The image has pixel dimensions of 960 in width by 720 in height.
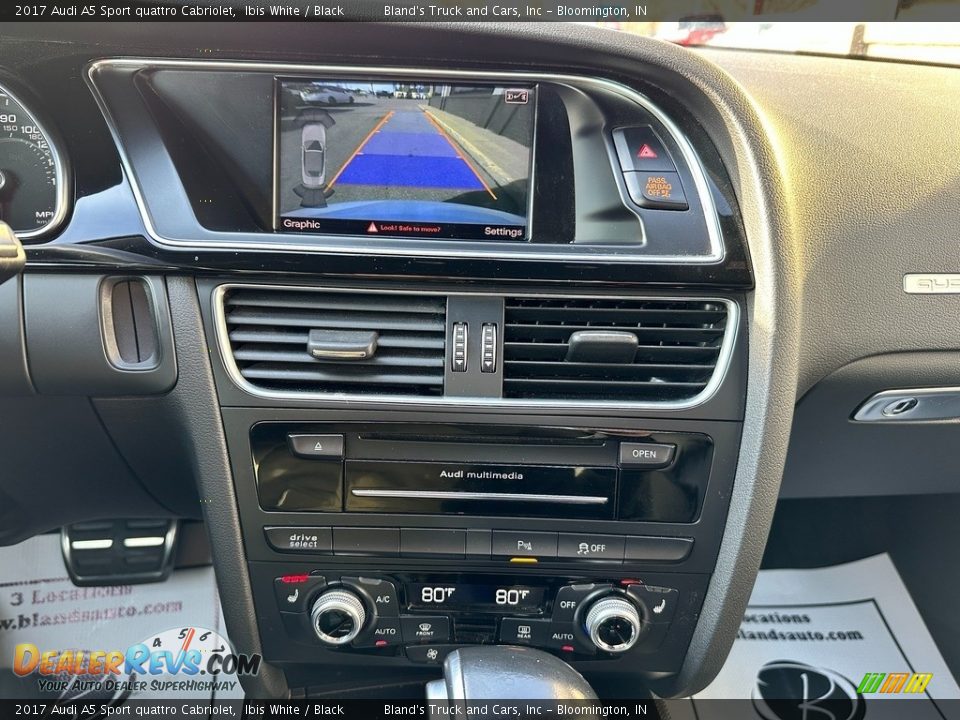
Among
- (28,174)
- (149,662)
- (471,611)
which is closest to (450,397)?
(471,611)

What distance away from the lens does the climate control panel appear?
59.3 inches

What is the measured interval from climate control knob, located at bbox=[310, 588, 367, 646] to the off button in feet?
1.94

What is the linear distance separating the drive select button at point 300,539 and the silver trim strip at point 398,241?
546 mm

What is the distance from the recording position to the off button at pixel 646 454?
1417mm

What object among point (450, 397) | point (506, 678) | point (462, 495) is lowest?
point (506, 678)

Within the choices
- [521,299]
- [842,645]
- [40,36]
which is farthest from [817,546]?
[40,36]

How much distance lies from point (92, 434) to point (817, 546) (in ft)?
6.46

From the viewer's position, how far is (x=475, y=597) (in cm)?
154

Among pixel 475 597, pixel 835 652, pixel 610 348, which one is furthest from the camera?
pixel 835 652

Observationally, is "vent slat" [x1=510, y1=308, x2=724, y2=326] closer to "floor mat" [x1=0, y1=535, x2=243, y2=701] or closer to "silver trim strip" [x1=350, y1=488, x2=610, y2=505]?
"silver trim strip" [x1=350, y1=488, x2=610, y2=505]

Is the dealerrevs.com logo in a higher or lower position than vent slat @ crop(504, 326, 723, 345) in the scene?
lower

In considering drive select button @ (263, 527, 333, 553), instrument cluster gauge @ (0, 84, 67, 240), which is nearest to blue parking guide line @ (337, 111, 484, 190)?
instrument cluster gauge @ (0, 84, 67, 240)

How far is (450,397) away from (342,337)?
214mm

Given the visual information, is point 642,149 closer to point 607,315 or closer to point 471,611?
point 607,315
